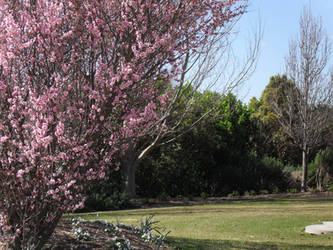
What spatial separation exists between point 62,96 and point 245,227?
5707 millimetres

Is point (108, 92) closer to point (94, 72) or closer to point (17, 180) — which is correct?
point (94, 72)

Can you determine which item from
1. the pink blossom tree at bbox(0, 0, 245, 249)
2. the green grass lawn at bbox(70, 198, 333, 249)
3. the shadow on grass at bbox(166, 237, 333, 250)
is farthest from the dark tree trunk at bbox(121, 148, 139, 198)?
the pink blossom tree at bbox(0, 0, 245, 249)

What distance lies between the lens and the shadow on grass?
624 cm

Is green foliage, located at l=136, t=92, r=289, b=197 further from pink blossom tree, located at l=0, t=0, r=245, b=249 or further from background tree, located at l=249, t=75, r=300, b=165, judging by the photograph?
pink blossom tree, located at l=0, t=0, r=245, b=249

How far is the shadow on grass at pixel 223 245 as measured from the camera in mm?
6242

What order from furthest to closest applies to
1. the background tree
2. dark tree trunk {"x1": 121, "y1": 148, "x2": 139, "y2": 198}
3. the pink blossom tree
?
the background tree < dark tree trunk {"x1": 121, "y1": 148, "x2": 139, "y2": 198} < the pink blossom tree

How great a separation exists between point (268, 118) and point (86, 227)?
62.6 ft

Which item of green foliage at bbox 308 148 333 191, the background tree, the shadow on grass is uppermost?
the background tree

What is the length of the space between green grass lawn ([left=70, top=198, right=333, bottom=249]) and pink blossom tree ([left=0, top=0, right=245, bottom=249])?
201 cm

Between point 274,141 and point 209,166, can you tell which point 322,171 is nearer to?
point 274,141

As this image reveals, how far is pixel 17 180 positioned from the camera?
4.25m

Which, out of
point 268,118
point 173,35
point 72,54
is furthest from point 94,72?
point 268,118

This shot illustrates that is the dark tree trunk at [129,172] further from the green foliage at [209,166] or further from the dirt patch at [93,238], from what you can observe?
the dirt patch at [93,238]

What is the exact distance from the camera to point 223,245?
6500 mm
